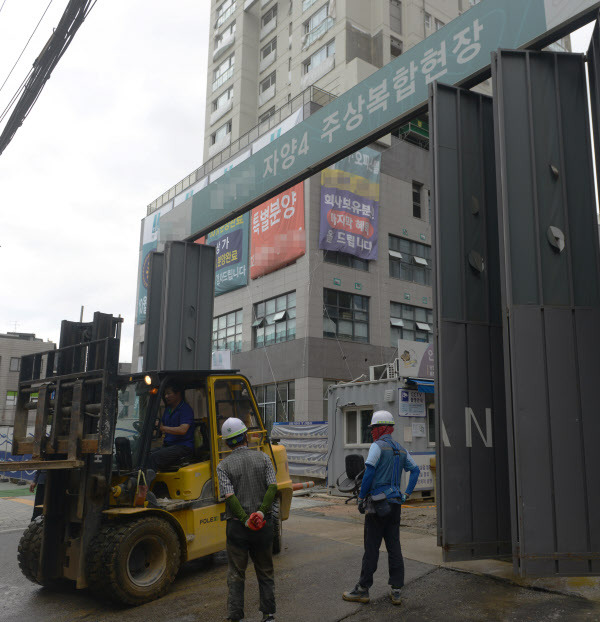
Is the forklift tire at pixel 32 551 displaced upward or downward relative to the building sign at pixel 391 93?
downward

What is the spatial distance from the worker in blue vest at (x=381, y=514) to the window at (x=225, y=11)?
52.8 metres

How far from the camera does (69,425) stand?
22.4ft

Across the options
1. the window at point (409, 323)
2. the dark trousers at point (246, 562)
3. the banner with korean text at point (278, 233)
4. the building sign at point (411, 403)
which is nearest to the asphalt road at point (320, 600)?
the dark trousers at point (246, 562)

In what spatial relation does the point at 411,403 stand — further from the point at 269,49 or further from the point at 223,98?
the point at 223,98

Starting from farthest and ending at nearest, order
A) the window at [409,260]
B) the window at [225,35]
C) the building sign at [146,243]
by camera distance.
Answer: the window at [225,35], the building sign at [146,243], the window at [409,260]

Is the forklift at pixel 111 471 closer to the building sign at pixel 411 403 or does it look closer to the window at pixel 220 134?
the building sign at pixel 411 403

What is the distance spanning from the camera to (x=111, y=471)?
6844 mm

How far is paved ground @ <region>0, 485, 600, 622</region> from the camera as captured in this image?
18.9 ft

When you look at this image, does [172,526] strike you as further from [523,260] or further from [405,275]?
[405,275]

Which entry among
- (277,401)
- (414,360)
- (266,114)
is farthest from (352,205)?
(266,114)

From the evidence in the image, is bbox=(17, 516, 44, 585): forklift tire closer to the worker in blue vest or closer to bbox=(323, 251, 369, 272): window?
the worker in blue vest

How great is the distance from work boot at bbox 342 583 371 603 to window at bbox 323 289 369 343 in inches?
959

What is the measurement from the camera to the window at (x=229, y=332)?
115 ft

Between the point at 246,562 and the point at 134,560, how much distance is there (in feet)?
6.07
